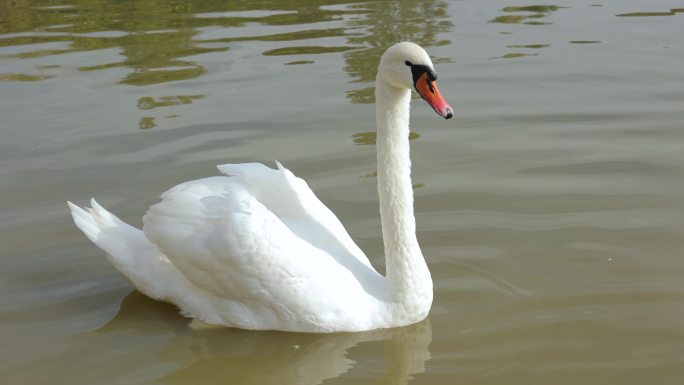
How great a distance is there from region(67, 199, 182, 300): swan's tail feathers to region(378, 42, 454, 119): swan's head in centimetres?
176

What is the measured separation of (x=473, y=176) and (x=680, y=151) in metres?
1.71

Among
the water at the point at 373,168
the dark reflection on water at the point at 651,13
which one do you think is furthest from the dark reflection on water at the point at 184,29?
the dark reflection on water at the point at 651,13

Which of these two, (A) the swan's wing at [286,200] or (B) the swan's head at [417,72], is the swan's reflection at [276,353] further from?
(B) the swan's head at [417,72]

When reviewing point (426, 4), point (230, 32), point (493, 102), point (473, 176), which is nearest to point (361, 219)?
point (473, 176)

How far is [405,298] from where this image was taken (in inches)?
225

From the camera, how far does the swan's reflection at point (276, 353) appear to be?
213 inches

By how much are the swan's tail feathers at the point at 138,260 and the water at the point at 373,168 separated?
20 cm

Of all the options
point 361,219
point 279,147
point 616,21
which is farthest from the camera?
point 616,21

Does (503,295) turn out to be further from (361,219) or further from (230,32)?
(230,32)

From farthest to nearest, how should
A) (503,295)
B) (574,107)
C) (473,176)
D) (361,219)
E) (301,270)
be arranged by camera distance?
(574,107) → (473,176) → (361,219) → (503,295) → (301,270)

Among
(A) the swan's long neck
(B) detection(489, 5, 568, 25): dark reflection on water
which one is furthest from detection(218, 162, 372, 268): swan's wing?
(B) detection(489, 5, 568, 25): dark reflection on water

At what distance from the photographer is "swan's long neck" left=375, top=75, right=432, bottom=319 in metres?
5.70

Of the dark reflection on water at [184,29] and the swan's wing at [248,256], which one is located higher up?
the swan's wing at [248,256]

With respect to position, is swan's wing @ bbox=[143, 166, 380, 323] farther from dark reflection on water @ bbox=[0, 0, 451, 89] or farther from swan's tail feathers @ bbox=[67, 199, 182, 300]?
dark reflection on water @ bbox=[0, 0, 451, 89]
